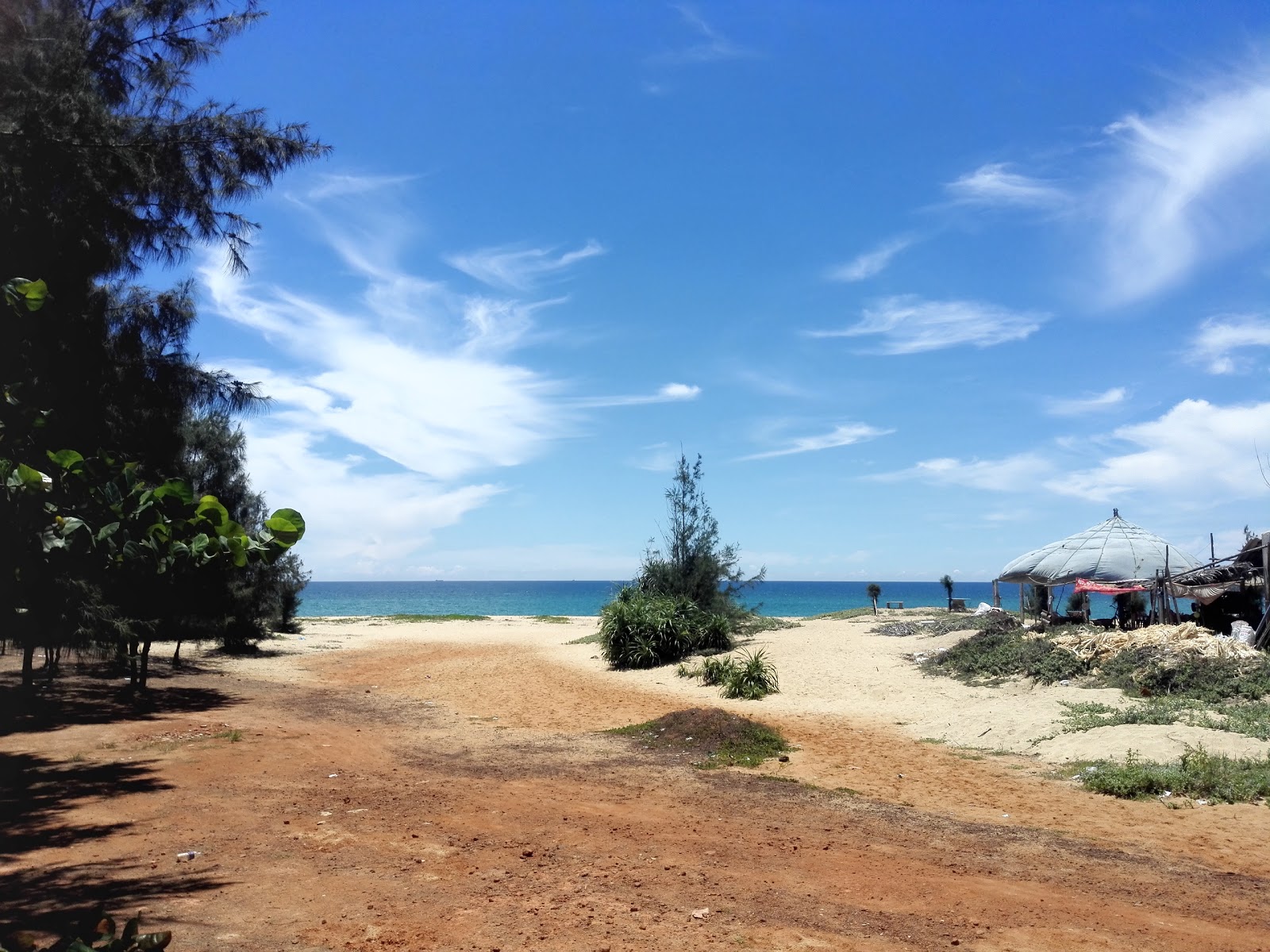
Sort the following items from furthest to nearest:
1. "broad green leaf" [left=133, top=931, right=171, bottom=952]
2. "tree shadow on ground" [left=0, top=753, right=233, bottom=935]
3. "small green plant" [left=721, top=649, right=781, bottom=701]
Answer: "small green plant" [left=721, top=649, right=781, bottom=701] < "tree shadow on ground" [left=0, top=753, right=233, bottom=935] < "broad green leaf" [left=133, top=931, right=171, bottom=952]

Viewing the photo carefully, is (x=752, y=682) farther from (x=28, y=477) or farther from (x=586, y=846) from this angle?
(x=28, y=477)

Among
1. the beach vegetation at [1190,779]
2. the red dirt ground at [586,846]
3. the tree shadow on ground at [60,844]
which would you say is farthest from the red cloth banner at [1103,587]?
the tree shadow on ground at [60,844]

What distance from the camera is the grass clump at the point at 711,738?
1166 centimetres

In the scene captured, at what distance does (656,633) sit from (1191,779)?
50.2 ft

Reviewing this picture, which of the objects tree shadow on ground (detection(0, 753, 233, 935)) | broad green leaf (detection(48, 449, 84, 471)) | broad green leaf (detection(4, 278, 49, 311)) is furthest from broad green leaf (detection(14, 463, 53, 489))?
tree shadow on ground (detection(0, 753, 233, 935))

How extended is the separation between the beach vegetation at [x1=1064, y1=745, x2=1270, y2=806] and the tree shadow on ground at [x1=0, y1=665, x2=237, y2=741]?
13.6m

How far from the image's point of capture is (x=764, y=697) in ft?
59.1

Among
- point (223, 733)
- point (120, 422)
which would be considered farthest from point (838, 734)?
point (120, 422)

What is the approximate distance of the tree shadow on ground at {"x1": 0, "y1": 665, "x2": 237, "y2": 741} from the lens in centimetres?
1320

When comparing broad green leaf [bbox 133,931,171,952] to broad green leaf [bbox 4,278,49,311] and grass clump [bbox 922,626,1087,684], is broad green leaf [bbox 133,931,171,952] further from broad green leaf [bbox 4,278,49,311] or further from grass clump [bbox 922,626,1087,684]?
grass clump [bbox 922,626,1087,684]

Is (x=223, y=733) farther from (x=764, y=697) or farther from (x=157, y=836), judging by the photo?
(x=764, y=697)

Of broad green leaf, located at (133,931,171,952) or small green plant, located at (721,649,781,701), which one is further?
small green plant, located at (721,649,781,701)

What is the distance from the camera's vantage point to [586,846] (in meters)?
7.34

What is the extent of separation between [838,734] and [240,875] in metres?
9.60
